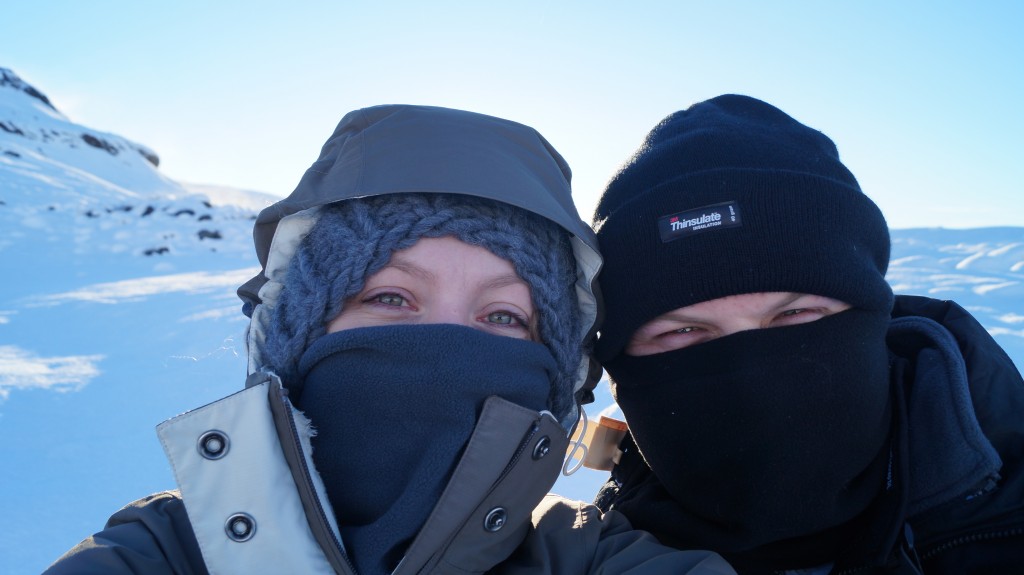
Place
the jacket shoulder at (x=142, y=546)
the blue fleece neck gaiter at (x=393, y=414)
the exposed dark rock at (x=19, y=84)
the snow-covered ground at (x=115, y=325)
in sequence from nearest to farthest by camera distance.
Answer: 1. the jacket shoulder at (x=142, y=546)
2. the blue fleece neck gaiter at (x=393, y=414)
3. the snow-covered ground at (x=115, y=325)
4. the exposed dark rock at (x=19, y=84)

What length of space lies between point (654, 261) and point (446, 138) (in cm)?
58

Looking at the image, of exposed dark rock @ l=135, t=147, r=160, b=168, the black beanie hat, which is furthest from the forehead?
exposed dark rock @ l=135, t=147, r=160, b=168

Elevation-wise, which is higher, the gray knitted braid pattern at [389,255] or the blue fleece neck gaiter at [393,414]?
the gray knitted braid pattern at [389,255]

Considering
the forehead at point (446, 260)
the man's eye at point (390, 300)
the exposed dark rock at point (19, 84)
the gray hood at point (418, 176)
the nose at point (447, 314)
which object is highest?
the exposed dark rock at point (19, 84)

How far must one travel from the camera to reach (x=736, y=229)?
1553 millimetres

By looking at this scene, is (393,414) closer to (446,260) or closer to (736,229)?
(446,260)

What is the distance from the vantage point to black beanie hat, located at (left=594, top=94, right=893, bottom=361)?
4.95 ft

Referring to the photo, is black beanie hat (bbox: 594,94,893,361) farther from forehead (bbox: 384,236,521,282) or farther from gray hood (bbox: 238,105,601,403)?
forehead (bbox: 384,236,521,282)

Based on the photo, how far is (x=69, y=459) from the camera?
2.97 m

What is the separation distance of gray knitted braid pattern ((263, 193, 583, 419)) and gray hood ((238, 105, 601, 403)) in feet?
0.18

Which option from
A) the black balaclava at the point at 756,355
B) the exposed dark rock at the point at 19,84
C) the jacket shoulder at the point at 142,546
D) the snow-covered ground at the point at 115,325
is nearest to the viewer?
the jacket shoulder at the point at 142,546

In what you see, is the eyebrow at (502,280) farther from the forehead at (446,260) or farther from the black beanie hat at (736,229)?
the black beanie hat at (736,229)

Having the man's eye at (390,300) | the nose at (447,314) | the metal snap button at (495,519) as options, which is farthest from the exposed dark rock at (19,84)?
the metal snap button at (495,519)

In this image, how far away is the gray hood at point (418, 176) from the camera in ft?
4.76
